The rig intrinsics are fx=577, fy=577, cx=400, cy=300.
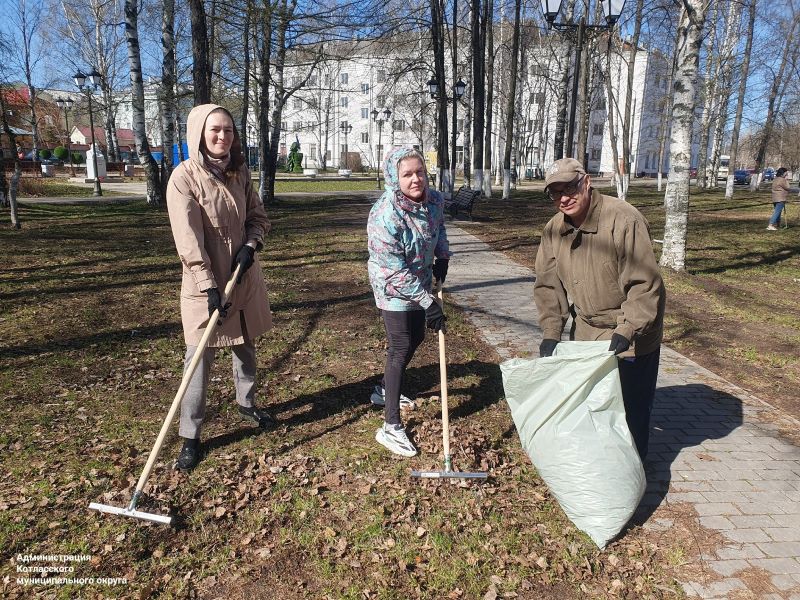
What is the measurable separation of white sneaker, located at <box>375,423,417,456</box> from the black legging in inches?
6.3

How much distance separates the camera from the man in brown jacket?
2783mm

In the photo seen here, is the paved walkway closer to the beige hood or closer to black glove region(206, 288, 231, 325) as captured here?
black glove region(206, 288, 231, 325)

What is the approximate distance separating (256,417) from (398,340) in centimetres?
120

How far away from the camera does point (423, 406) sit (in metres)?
4.35

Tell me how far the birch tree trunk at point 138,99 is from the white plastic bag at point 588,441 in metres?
17.2

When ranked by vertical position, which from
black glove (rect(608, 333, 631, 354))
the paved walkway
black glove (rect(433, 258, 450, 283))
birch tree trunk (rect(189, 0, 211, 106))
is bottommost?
the paved walkway

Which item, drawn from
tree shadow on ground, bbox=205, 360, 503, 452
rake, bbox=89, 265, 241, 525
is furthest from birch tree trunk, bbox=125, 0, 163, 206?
rake, bbox=89, 265, 241, 525

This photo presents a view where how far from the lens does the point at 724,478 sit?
347 cm

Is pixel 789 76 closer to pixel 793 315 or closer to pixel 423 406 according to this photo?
pixel 793 315

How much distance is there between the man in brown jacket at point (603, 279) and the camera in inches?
110

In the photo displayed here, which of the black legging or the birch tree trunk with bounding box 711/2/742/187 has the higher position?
the birch tree trunk with bounding box 711/2/742/187

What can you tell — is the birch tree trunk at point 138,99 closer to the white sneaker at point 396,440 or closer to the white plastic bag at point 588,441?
the white sneaker at point 396,440

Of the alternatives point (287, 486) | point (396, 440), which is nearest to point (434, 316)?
point (396, 440)

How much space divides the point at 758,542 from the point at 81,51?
4319cm
